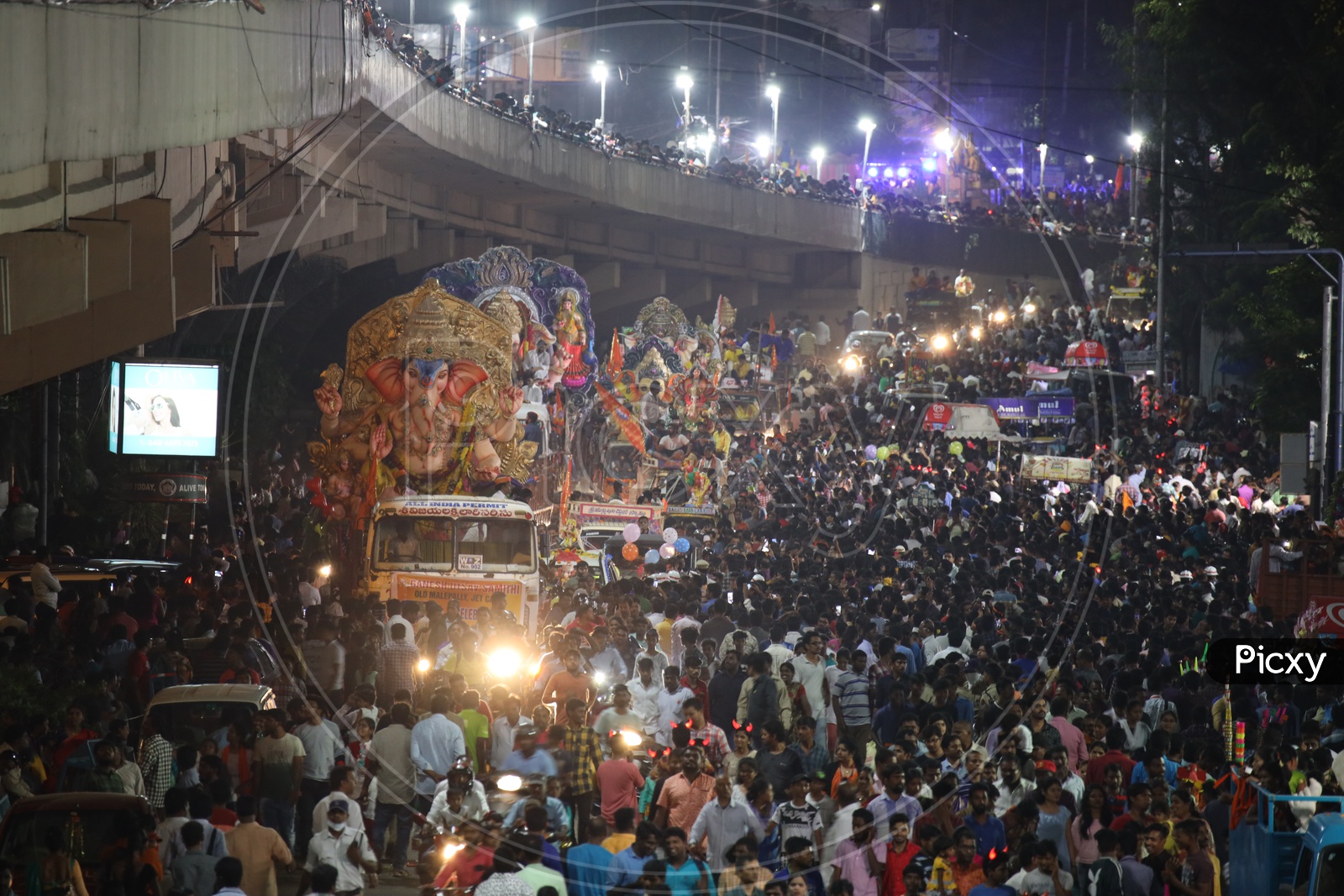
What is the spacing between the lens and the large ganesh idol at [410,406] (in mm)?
21578

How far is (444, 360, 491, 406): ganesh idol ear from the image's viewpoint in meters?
21.9

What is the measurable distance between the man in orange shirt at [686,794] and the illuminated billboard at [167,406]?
13904 millimetres

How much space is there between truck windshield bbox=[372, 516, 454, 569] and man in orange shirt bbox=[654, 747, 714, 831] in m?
9.28

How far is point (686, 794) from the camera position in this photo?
35.7ft

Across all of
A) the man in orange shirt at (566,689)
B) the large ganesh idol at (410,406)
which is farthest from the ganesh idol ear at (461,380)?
the man in orange shirt at (566,689)

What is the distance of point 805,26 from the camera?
85.1 meters

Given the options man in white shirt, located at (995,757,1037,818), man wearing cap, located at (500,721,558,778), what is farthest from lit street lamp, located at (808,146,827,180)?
man in white shirt, located at (995,757,1037,818)

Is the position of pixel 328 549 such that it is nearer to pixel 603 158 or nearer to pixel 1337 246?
pixel 1337 246

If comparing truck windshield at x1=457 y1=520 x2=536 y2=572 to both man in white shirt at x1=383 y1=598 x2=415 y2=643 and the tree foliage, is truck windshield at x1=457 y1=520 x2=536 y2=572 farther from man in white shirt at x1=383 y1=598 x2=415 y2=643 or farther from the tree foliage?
the tree foliage

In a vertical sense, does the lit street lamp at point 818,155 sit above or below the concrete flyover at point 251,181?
above

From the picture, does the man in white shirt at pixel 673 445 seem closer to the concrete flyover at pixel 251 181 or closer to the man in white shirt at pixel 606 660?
the concrete flyover at pixel 251 181

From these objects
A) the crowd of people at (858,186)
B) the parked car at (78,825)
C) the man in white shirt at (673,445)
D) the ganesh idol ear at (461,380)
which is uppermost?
the crowd of people at (858,186)

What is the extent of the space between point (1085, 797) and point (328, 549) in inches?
566

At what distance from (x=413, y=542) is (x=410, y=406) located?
2.41 meters
